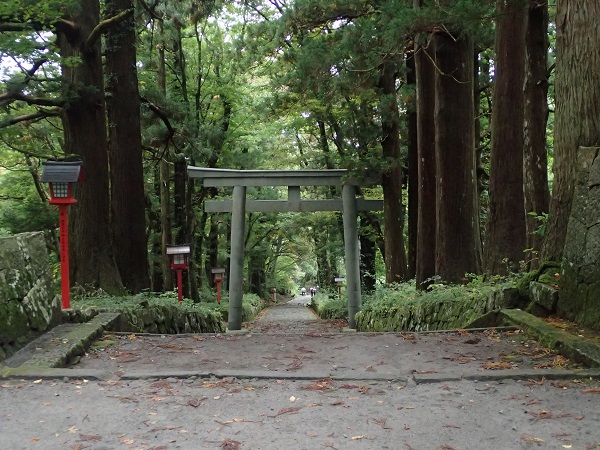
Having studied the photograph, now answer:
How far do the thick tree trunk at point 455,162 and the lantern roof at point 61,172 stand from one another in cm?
630

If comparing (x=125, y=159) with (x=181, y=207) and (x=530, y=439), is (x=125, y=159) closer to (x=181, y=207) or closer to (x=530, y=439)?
(x=181, y=207)

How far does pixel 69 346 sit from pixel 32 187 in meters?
17.5

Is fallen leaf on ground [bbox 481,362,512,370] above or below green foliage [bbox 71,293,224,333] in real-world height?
above

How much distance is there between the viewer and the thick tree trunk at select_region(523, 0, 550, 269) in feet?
25.2

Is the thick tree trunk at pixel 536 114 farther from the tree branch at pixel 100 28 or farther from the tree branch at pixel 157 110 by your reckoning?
the tree branch at pixel 157 110

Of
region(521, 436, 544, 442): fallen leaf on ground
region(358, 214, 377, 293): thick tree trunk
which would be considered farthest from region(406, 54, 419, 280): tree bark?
region(521, 436, 544, 442): fallen leaf on ground

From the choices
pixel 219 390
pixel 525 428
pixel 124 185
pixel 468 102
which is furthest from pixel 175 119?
pixel 525 428

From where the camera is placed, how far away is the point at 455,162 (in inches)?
387

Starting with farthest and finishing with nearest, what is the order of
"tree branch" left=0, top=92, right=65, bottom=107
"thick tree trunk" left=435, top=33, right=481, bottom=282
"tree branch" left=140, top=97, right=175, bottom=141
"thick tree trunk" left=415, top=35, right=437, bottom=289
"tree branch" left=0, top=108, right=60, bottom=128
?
"tree branch" left=140, top=97, right=175, bottom=141
"thick tree trunk" left=415, top=35, right=437, bottom=289
"thick tree trunk" left=435, top=33, right=481, bottom=282
"tree branch" left=0, top=108, right=60, bottom=128
"tree branch" left=0, top=92, right=65, bottom=107

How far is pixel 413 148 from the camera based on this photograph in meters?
14.8

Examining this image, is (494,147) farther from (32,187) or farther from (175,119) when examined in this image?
(32,187)

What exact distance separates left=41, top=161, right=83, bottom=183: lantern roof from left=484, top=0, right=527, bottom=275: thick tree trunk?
21.6 ft

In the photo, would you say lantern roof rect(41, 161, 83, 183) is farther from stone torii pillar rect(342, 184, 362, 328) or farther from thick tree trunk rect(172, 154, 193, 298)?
thick tree trunk rect(172, 154, 193, 298)

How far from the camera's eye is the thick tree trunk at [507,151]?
29.0ft
